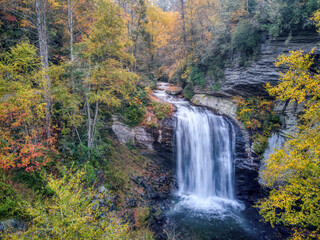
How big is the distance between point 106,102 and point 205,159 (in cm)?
851

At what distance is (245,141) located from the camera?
12641mm

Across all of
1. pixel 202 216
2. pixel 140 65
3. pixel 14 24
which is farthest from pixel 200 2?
pixel 202 216

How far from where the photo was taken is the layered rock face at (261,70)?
10569 millimetres

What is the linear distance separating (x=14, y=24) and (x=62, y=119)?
23.2ft

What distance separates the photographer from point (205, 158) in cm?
1300

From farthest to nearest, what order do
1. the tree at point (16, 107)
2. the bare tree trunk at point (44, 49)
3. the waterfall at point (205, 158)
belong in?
the waterfall at point (205, 158), the bare tree trunk at point (44, 49), the tree at point (16, 107)

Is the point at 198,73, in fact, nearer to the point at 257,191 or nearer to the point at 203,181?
the point at 203,181

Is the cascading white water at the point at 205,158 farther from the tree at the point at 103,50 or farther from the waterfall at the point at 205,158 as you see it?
the tree at the point at 103,50

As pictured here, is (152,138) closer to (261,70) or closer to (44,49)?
(44,49)

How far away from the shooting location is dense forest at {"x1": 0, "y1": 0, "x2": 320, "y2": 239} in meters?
5.86

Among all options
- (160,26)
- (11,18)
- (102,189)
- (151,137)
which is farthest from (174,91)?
(11,18)

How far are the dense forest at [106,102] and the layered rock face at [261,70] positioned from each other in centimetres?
41

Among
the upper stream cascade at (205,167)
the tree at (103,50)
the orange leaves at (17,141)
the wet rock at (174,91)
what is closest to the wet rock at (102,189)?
the tree at (103,50)

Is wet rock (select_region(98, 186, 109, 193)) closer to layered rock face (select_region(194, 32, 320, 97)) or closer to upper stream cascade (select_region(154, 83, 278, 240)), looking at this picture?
upper stream cascade (select_region(154, 83, 278, 240))
